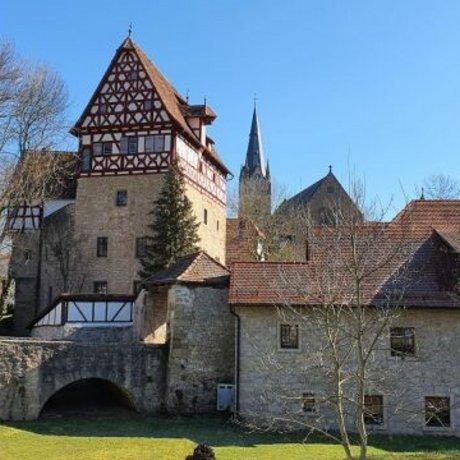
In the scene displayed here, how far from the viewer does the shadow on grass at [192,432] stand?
19.7 meters

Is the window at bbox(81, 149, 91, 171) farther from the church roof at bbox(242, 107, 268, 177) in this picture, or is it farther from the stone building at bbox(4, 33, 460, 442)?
the church roof at bbox(242, 107, 268, 177)

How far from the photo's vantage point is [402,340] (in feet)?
73.1

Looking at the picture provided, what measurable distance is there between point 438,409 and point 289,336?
5.24 meters

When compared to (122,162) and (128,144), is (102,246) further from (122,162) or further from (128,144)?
(128,144)

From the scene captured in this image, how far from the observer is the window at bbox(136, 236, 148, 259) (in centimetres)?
3638

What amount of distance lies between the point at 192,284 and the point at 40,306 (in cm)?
1777

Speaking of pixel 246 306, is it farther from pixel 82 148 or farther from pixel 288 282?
pixel 82 148

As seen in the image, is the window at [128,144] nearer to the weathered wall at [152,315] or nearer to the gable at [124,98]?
the gable at [124,98]

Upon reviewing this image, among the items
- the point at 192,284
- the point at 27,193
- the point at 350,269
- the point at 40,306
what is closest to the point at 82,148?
the point at 27,193

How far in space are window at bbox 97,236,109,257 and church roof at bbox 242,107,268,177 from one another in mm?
37886

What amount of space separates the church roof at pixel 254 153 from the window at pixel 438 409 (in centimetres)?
5315

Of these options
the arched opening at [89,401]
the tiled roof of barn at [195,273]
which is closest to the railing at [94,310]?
the arched opening at [89,401]

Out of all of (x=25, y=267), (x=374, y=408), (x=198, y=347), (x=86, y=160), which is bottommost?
(x=374, y=408)

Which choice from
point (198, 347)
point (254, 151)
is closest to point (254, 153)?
point (254, 151)
